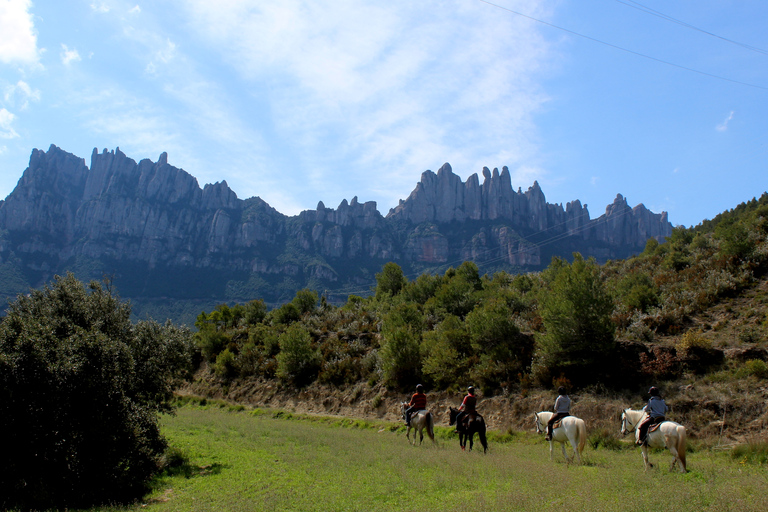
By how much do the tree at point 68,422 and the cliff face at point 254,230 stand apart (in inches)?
4911

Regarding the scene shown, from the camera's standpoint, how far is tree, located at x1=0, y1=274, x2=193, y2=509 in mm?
8695

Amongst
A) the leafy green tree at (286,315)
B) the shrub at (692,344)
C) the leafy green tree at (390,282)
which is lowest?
the shrub at (692,344)

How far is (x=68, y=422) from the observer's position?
30.8ft

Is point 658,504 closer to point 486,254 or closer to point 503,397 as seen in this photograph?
point 503,397

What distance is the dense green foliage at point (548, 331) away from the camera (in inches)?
752

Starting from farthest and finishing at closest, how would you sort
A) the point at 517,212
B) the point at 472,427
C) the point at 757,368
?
the point at 517,212 < the point at 757,368 < the point at 472,427

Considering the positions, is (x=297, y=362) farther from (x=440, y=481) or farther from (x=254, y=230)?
(x=254, y=230)

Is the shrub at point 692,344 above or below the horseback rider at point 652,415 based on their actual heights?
above

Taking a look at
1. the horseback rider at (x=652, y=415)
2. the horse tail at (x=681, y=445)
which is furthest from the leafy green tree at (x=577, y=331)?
the horse tail at (x=681, y=445)

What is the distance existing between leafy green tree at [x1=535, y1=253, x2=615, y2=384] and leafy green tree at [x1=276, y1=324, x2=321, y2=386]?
1909 centimetres

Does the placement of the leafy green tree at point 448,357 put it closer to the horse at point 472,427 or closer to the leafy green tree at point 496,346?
the leafy green tree at point 496,346

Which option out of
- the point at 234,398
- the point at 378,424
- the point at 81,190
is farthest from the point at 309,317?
the point at 81,190

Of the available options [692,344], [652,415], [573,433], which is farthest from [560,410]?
[692,344]

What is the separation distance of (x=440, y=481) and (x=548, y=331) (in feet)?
43.9
